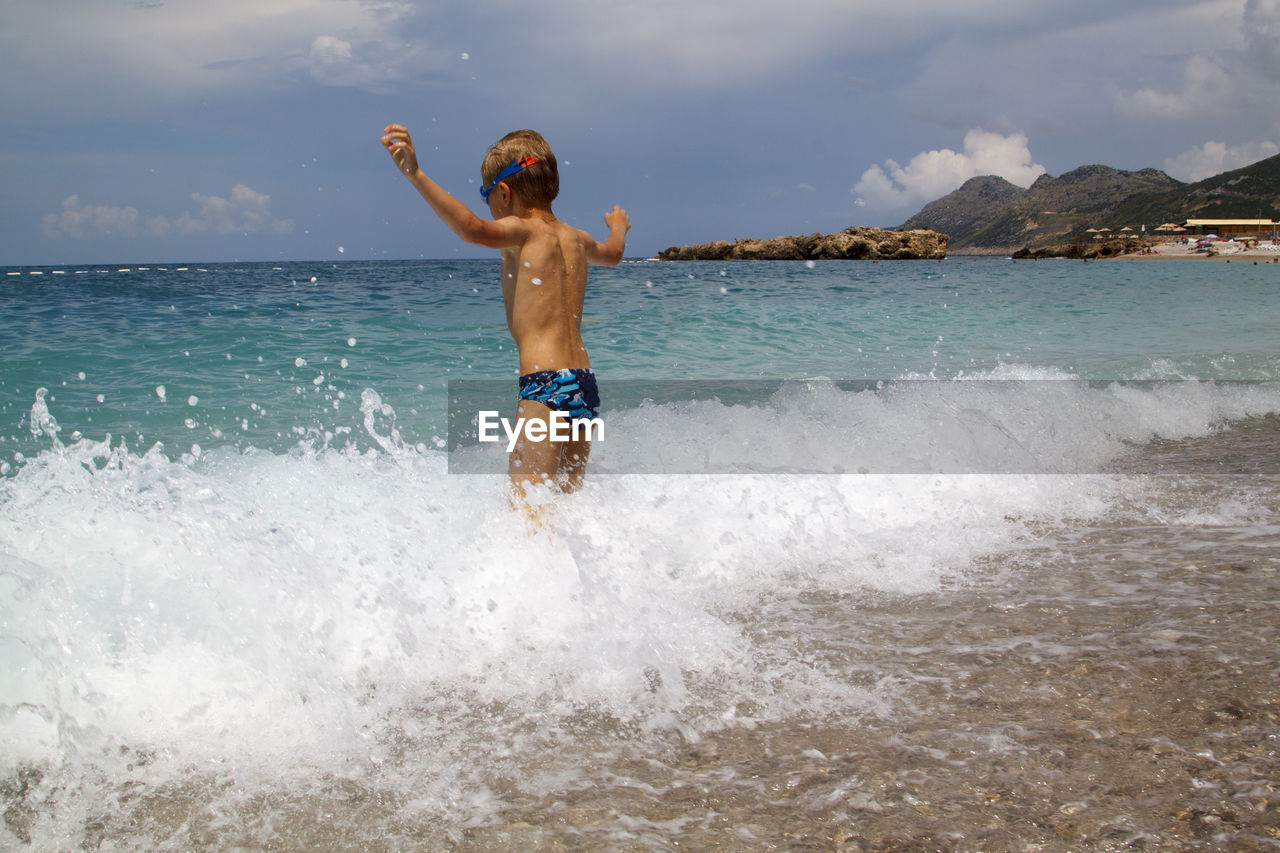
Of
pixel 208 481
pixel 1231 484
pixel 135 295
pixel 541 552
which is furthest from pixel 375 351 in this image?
pixel 135 295

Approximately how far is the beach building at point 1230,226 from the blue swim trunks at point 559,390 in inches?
4138

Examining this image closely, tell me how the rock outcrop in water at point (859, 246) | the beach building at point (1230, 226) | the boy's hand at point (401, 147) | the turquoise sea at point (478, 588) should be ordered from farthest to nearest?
the beach building at point (1230, 226) < the rock outcrop in water at point (859, 246) < the boy's hand at point (401, 147) < the turquoise sea at point (478, 588)

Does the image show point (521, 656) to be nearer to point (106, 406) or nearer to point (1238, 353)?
point (106, 406)

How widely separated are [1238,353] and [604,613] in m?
11.7

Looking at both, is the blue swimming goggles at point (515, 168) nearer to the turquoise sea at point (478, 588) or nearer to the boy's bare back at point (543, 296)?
the boy's bare back at point (543, 296)

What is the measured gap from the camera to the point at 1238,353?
10891 millimetres

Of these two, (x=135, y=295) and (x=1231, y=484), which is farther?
(x=135, y=295)

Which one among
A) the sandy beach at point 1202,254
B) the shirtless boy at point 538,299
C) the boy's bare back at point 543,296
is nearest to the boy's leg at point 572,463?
the shirtless boy at point 538,299

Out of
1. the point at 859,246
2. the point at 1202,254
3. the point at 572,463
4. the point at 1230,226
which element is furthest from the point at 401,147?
the point at 1230,226

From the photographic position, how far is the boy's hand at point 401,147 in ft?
8.66

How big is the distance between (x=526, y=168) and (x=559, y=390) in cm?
85

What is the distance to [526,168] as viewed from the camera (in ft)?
10.1

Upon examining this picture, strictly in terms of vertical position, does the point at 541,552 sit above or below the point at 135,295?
below

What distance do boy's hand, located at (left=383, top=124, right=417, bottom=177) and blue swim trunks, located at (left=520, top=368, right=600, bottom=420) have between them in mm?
871
